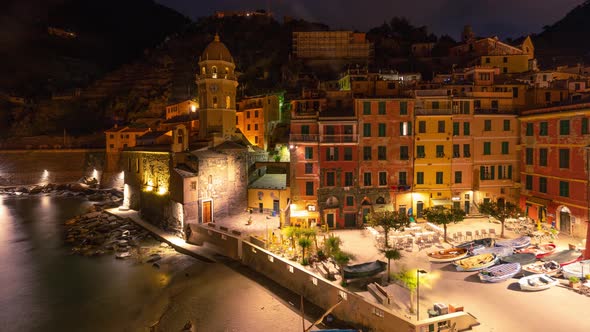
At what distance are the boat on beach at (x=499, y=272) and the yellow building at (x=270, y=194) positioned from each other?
701 inches

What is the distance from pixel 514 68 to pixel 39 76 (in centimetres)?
10974

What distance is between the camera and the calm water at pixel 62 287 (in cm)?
2030

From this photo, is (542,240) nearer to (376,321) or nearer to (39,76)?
(376,321)

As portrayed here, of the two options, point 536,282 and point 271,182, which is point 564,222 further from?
point 271,182

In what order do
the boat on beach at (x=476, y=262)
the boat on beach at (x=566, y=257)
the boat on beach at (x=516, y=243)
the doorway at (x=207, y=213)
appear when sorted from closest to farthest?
the boat on beach at (x=566, y=257)
the boat on beach at (x=476, y=262)
the boat on beach at (x=516, y=243)
the doorway at (x=207, y=213)

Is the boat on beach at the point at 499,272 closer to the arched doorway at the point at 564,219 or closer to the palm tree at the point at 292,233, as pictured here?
the arched doorway at the point at 564,219

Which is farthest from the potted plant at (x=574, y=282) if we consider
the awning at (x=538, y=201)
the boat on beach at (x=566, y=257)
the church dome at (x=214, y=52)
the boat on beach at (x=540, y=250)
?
the church dome at (x=214, y=52)

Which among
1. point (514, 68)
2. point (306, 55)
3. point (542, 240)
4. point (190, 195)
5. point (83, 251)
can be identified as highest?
point (306, 55)

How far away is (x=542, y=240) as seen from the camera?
2408 cm

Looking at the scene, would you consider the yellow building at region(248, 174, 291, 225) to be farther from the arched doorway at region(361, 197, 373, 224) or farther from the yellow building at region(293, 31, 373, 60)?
the yellow building at region(293, 31, 373, 60)

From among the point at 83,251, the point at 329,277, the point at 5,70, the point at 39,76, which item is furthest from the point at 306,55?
the point at 5,70

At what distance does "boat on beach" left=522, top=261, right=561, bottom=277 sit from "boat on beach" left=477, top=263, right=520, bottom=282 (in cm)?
59

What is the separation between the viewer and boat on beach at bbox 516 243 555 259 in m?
21.1

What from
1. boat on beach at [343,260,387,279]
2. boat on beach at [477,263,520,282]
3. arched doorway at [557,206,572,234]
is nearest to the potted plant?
boat on beach at [477,263,520,282]
